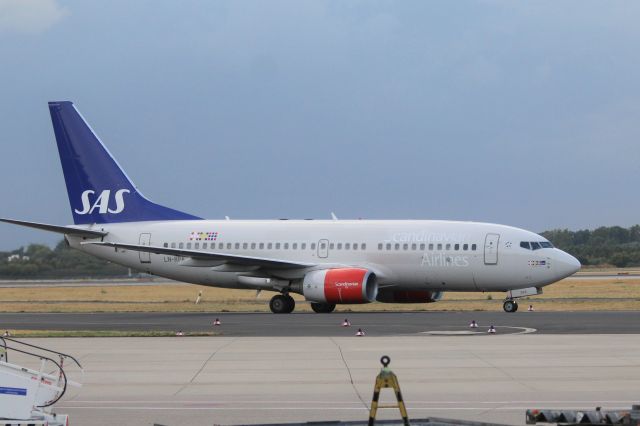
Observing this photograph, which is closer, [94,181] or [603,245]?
[94,181]

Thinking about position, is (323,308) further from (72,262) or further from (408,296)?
(72,262)

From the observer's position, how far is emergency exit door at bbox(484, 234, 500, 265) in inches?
1594

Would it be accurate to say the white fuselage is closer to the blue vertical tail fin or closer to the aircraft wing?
the aircraft wing

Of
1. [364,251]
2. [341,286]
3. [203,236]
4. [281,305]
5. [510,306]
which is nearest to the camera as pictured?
[510,306]

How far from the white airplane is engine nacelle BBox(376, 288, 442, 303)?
0.13 ft

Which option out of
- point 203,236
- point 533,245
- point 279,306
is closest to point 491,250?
point 533,245

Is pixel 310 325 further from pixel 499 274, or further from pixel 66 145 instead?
pixel 66 145

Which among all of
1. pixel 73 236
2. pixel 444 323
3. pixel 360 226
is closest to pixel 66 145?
pixel 73 236

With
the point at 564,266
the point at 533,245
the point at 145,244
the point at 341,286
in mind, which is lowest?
the point at 341,286

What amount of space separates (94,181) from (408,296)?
1396cm

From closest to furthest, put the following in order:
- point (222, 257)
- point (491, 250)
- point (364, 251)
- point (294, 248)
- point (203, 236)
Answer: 1. point (491, 250)
2. point (222, 257)
3. point (364, 251)
4. point (294, 248)
5. point (203, 236)

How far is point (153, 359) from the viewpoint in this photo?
22688 millimetres

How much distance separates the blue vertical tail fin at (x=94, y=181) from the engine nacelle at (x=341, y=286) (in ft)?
28.2

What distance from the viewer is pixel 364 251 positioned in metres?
42.6
